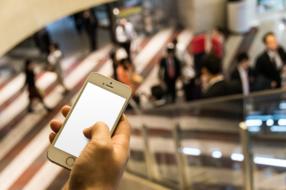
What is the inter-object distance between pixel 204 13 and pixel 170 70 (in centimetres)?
475

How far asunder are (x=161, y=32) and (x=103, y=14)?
5.61 ft

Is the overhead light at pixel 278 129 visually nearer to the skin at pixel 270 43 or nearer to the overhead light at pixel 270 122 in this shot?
the overhead light at pixel 270 122

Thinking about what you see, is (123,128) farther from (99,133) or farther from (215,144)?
(215,144)

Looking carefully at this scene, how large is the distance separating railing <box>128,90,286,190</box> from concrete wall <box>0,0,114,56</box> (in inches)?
84.6

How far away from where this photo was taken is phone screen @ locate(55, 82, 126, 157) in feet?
7.63

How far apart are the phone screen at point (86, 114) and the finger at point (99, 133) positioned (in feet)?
0.98

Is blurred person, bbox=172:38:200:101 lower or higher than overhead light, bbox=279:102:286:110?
higher

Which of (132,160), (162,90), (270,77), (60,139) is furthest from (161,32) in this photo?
(60,139)

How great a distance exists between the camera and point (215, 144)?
6492 mm

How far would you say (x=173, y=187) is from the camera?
20.4ft

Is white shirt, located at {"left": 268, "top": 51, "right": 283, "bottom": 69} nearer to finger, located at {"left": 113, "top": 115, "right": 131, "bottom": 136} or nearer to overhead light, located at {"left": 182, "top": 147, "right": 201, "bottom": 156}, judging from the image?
overhead light, located at {"left": 182, "top": 147, "right": 201, "bottom": 156}

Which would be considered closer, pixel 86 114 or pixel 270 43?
pixel 86 114

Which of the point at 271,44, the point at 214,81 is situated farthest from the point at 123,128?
the point at 271,44

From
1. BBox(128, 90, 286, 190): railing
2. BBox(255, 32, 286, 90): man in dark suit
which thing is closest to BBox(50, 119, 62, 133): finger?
BBox(128, 90, 286, 190): railing
